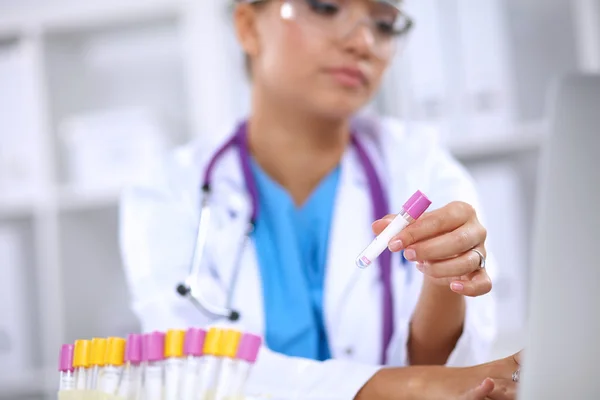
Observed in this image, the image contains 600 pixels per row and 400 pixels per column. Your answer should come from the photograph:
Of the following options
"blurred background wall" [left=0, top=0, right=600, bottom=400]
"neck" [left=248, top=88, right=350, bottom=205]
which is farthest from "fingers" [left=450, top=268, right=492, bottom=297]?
"blurred background wall" [left=0, top=0, right=600, bottom=400]

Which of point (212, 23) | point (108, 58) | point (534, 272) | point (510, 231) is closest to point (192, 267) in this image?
point (534, 272)

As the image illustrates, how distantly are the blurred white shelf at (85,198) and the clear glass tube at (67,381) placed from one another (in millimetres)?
1331

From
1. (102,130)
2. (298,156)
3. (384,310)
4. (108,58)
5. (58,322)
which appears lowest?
(58,322)

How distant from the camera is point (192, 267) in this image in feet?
3.18

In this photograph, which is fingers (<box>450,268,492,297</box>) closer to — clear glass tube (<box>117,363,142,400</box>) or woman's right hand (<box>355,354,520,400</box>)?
woman's right hand (<box>355,354,520,400</box>)

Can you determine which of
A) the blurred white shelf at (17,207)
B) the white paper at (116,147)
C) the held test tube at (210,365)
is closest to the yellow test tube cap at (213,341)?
the held test tube at (210,365)

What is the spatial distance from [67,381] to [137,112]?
54.9 inches

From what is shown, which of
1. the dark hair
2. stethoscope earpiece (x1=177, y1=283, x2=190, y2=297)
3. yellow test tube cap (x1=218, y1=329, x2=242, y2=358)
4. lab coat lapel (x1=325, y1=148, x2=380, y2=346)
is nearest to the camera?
yellow test tube cap (x1=218, y1=329, x2=242, y2=358)

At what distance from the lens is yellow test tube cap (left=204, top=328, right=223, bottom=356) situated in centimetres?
51

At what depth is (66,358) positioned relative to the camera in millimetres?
569

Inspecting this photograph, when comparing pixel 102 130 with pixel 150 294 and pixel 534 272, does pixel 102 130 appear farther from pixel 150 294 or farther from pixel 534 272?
pixel 534 272

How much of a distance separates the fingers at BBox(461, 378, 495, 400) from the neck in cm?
61

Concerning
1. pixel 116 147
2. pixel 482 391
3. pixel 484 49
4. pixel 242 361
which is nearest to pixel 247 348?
pixel 242 361

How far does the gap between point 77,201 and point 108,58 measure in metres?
0.52
